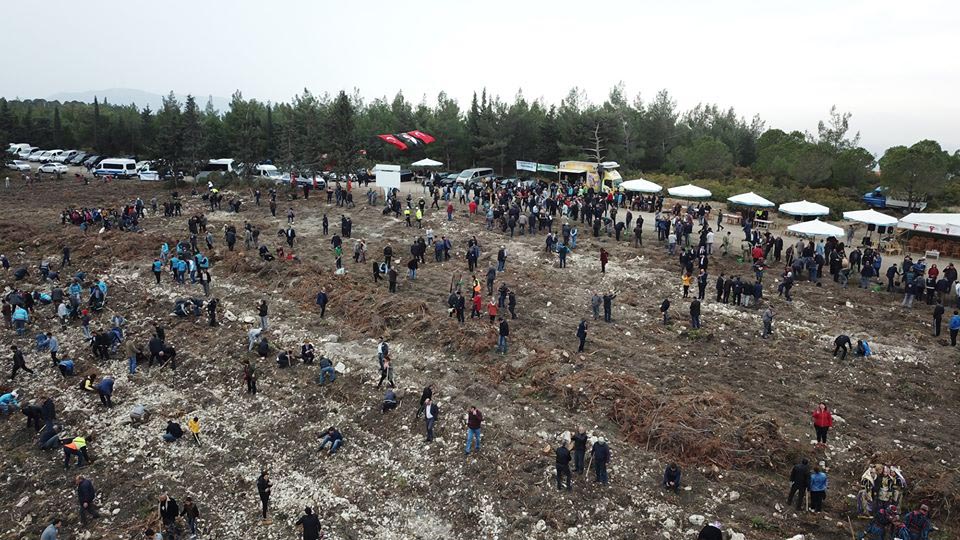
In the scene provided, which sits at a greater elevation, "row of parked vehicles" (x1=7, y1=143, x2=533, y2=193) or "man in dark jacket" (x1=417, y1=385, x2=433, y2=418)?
"row of parked vehicles" (x1=7, y1=143, x2=533, y2=193)

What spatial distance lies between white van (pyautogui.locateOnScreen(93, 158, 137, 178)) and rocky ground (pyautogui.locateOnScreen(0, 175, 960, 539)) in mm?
30530

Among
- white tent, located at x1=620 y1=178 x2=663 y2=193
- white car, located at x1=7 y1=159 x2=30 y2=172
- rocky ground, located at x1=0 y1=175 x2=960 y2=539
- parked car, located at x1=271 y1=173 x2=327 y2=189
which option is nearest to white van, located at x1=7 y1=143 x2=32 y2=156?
white car, located at x1=7 y1=159 x2=30 y2=172

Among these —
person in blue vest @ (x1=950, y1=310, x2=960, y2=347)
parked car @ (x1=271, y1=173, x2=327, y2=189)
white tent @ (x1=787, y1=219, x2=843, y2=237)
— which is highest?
parked car @ (x1=271, y1=173, x2=327, y2=189)

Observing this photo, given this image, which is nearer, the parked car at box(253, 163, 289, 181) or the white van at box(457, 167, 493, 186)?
the white van at box(457, 167, 493, 186)

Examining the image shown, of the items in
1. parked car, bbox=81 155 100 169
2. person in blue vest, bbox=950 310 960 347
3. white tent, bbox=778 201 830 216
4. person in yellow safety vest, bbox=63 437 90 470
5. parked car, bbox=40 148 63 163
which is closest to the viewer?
person in yellow safety vest, bbox=63 437 90 470

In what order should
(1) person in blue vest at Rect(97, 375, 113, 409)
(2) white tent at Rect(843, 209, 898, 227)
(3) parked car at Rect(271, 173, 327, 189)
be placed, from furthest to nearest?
(3) parked car at Rect(271, 173, 327, 189) → (2) white tent at Rect(843, 209, 898, 227) → (1) person in blue vest at Rect(97, 375, 113, 409)

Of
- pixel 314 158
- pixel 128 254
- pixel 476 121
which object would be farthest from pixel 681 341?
pixel 476 121

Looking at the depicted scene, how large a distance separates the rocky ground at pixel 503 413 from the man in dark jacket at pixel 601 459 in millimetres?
273

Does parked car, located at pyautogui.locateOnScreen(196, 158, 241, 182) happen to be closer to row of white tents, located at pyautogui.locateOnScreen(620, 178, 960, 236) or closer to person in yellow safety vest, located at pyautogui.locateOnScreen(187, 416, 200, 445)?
person in yellow safety vest, located at pyautogui.locateOnScreen(187, 416, 200, 445)

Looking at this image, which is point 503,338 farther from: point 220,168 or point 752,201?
point 220,168

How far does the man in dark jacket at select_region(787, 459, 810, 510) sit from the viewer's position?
11.1m

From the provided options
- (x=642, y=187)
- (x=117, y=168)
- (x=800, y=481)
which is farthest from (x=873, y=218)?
(x=117, y=168)

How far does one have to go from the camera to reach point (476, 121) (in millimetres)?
56062

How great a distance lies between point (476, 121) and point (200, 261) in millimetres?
36683
